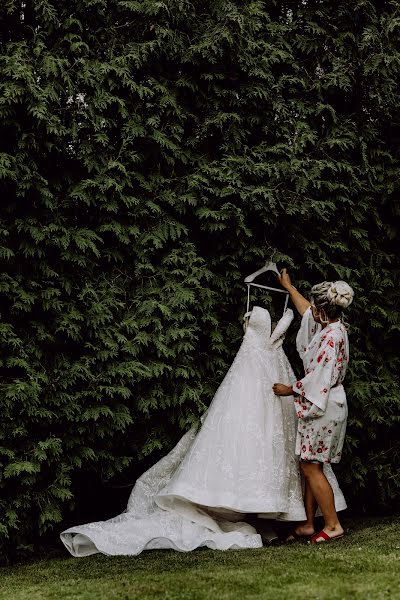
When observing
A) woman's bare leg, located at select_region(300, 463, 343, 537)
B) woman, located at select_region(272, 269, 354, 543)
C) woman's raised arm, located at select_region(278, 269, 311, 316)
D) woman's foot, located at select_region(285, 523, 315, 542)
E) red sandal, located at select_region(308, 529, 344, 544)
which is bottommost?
woman's foot, located at select_region(285, 523, 315, 542)

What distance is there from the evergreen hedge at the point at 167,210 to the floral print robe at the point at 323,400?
79 centimetres

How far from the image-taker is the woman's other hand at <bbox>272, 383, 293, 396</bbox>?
6.11m

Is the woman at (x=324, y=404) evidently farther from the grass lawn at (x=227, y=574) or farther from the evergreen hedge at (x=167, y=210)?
the evergreen hedge at (x=167, y=210)

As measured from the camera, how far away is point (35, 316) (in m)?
6.11

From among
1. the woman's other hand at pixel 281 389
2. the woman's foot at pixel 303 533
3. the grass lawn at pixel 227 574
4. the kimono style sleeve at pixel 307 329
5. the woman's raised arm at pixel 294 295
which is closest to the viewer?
the grass lawn at pixel 227 574

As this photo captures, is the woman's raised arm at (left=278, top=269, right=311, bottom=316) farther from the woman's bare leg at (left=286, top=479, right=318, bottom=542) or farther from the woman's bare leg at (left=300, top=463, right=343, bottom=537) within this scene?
the woman's bare leg at (left=286, top=479, right=318, bottom=542)

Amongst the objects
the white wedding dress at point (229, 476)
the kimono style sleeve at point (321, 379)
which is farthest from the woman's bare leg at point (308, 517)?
the kimono style sleeve at point (321, 379)

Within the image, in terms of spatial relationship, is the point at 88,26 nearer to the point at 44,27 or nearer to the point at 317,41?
the point at 44,27

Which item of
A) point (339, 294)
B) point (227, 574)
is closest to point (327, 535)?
point (227, 574)

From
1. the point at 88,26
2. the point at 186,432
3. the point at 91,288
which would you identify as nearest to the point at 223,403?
the point at 186,432

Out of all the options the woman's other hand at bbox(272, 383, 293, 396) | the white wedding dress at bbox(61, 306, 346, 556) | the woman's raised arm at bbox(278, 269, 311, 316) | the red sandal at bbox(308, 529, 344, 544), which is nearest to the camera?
the white wedding dress at bbox(61, 306, 346, 556)

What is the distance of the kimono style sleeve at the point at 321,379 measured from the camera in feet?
19.3

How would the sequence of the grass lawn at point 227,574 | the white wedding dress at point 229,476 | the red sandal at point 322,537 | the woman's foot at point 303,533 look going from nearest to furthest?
the grass lawn at point 227,574 → the white wedding dress at point 229,476 → the red sandal at point 322,537 → the woman's foot at point 303,533

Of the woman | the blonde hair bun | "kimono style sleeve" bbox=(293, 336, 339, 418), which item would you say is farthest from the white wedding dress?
the blonde hair bun
